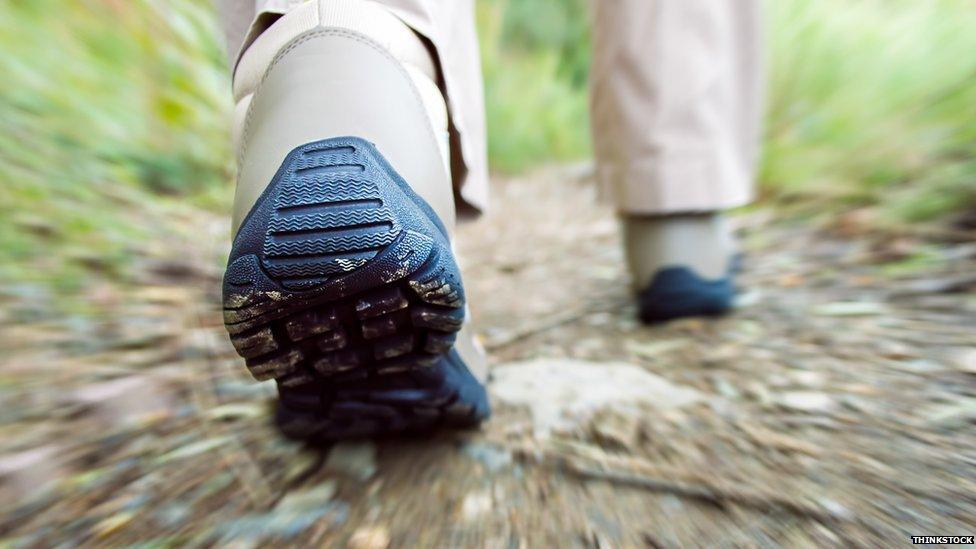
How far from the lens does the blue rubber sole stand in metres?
0.51

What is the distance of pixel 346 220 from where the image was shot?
0.51 m

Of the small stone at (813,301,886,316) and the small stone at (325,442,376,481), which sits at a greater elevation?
the small stone at (813,301,886,316)

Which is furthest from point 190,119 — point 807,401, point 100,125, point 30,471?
point 807,401

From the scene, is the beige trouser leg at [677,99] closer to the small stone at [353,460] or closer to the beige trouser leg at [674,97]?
the beige trouser leg at [674,97]

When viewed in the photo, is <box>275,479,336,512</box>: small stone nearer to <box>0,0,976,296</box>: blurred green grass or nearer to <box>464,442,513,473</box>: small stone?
<box>464,442,513,473</box>: small stone

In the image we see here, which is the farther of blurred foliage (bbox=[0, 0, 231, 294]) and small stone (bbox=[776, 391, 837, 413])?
blurred foliage (bbox=[0, 0, 231, 294])

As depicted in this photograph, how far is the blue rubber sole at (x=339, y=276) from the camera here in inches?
20.2

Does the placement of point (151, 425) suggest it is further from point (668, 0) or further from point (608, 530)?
point (668, 0)

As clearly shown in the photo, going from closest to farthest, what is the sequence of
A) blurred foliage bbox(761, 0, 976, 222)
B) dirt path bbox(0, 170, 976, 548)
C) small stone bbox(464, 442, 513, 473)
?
dirt path bbox(0, 170, 976, 548) < small stone bbox(464, 442, 513, 473) < blurred foliage bbox(761, 0, 976, 222)

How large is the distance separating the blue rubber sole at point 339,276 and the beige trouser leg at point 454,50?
16 centimetres

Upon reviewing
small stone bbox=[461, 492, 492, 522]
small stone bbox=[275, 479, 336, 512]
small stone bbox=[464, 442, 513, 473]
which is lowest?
small stone bbox=[461, 492, 492, 522]

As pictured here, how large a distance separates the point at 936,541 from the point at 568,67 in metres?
5.36

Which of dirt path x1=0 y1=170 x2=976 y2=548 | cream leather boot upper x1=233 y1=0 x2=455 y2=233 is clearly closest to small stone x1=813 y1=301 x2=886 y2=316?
dirt path x1=0 y1=170 x2=976 y2=548

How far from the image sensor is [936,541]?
54cm
